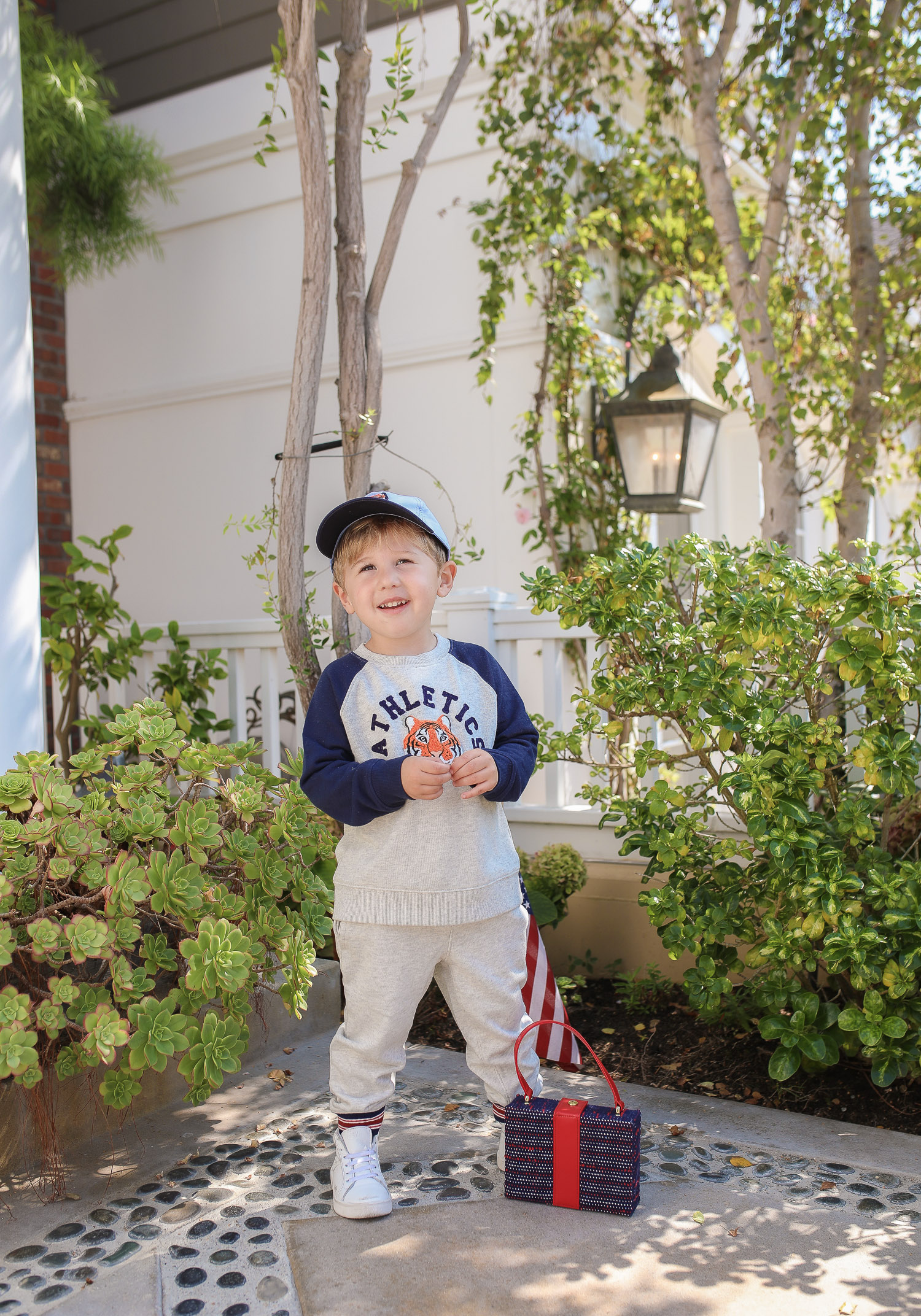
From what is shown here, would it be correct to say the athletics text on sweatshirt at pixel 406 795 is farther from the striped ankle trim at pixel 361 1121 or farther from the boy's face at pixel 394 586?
the striped ankle trim at pixel 361 1121

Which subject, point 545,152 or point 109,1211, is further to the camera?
point 545,152

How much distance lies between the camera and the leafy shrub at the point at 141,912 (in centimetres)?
176

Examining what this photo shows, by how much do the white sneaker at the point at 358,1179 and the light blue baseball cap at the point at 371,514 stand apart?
110cm

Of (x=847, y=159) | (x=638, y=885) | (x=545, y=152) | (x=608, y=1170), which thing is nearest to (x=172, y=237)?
(x=545, y=152)

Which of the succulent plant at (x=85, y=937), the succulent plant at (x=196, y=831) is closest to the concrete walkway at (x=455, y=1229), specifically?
the succulent plant at (x=85, y=937)

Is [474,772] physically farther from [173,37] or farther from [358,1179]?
[173,37]

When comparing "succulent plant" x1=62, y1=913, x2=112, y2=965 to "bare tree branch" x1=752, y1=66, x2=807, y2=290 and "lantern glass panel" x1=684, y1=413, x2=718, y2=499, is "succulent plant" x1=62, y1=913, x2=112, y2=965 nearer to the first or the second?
"lantern glass panel" x1=684, y1=413, x2=718, y2=499

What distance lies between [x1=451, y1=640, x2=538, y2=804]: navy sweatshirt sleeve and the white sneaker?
67cm

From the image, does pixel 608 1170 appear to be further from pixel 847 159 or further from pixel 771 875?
pixel 847 159

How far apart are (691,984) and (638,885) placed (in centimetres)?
76

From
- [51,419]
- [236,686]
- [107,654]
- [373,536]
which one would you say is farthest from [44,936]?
[51,419]

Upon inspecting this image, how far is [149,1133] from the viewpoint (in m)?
2.17

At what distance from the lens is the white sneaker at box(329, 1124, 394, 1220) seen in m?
1.82

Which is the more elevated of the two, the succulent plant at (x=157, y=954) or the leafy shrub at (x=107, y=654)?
the leafy shrub at (x=107, y=654)
